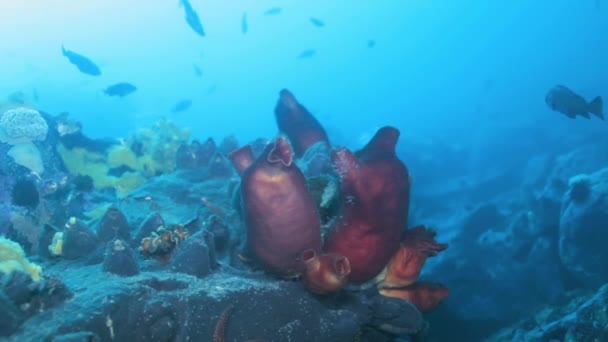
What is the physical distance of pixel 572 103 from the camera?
25.3 ft

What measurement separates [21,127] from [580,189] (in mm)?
12596

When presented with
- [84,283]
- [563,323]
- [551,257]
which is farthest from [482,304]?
[84,283]

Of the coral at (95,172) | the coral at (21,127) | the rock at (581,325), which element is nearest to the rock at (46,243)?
the coral at (21,127)

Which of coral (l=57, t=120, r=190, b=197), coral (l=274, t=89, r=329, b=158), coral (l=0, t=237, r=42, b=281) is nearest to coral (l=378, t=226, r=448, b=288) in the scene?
coral (l=0, t=237, r=42, b=281)

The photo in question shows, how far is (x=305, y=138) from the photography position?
615cm

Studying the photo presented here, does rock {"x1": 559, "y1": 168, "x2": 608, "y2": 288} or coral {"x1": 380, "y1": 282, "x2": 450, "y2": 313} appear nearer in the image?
coral {"x1": 380, "y1": 282, "x2": 450, "y2": 313}

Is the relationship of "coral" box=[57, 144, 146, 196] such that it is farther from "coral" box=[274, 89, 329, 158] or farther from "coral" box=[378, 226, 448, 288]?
"coral" box=[378, 226, 448, 288]

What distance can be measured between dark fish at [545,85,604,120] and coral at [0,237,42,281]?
31.5 feet

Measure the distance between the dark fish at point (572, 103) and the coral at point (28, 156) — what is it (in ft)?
36.4

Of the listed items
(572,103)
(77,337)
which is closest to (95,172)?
(77,337)

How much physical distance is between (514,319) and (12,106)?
497 inches

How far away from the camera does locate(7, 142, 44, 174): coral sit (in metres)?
6.54

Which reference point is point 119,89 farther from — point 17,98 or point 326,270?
point 326,270

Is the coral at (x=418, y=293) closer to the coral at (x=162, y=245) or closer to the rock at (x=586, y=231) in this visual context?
the coral at (x=162, y=245)
